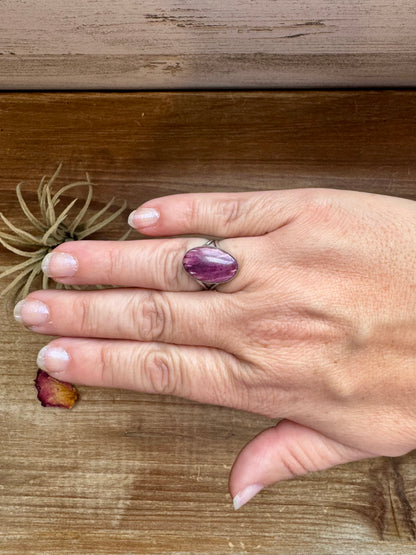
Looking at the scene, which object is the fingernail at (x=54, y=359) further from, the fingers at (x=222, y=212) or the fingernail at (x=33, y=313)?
the fingers at (x=222, y=212)

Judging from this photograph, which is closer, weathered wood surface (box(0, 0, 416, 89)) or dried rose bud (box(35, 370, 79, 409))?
weathered wood surface (box(0, 0, 416, 89))

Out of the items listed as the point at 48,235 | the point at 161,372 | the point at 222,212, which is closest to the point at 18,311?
the point at 48,235

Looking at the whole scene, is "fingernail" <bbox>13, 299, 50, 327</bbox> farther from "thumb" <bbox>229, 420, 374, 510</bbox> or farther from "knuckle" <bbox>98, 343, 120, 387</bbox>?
"thumb" <bbox>229, 420, 374, 510</bbox>

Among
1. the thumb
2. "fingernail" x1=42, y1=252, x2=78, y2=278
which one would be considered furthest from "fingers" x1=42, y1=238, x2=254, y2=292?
the thumb

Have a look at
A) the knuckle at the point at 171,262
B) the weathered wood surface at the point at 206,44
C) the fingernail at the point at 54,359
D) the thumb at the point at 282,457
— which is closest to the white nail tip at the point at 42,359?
the fingernail at the point at 54,359

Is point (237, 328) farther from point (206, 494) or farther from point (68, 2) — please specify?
point (68, 2)
